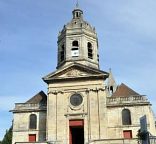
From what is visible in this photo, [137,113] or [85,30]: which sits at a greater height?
[85,30]

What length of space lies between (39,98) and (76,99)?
605 cm

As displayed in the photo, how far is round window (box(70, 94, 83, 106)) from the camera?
37.3 m

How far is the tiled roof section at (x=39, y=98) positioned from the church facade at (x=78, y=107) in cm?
23

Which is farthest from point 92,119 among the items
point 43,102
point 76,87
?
point 43,102

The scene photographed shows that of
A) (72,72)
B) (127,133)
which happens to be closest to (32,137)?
(72,72)

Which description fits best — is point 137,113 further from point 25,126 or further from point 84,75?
point 25,126

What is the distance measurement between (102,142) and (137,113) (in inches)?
293

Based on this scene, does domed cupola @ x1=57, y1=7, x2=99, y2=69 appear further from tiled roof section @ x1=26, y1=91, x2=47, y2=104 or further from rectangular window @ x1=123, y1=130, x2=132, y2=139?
rectangular window @ x1=123, y1=130, x2=132, y2=139

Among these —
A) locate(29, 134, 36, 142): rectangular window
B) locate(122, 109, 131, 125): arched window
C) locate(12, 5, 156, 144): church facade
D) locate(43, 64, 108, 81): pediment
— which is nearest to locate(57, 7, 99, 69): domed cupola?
locate(12, 5, 156, 144): church facade

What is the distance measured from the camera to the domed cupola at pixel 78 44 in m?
39.5

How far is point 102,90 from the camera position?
3709 cm

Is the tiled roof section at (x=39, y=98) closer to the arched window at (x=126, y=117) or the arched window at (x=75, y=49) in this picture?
the arched window at (x=75, y=49)

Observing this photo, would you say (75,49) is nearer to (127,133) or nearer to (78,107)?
(78,107)

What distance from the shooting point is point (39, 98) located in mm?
41625
